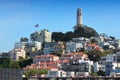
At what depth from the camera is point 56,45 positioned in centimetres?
9112

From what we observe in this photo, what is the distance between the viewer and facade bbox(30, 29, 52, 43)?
10488cm

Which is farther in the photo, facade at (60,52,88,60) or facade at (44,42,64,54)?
facade at (44,42,64,54)

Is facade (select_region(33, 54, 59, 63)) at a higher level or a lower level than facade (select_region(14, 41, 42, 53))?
lower

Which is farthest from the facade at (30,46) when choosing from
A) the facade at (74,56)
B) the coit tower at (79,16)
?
the facade at (74,56)

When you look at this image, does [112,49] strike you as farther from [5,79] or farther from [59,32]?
[5,79]

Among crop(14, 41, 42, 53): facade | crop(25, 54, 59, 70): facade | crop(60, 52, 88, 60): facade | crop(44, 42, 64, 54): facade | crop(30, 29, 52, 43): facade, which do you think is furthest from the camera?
crop(30, 29, 52, 43): facade

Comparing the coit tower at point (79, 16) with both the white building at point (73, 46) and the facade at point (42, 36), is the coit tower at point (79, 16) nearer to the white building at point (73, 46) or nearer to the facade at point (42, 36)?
the facade at point (42, 36)

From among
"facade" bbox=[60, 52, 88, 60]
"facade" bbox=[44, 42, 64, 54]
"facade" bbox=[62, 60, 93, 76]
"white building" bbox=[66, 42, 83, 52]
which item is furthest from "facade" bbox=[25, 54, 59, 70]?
"facade" bbox=[44, 42, 64, 54]

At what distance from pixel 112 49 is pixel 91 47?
5.37 metres

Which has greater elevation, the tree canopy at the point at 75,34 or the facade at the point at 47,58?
A: the tree canopy at the point at 75,34

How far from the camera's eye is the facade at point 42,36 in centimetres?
10488

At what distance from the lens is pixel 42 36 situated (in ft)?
350

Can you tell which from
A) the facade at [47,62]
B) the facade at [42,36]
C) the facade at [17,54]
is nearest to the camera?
the facade at [47,62]

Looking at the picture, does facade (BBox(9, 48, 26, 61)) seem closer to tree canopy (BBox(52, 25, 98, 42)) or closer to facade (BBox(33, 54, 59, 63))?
facade (BBox(33, 54, 59, 63))
